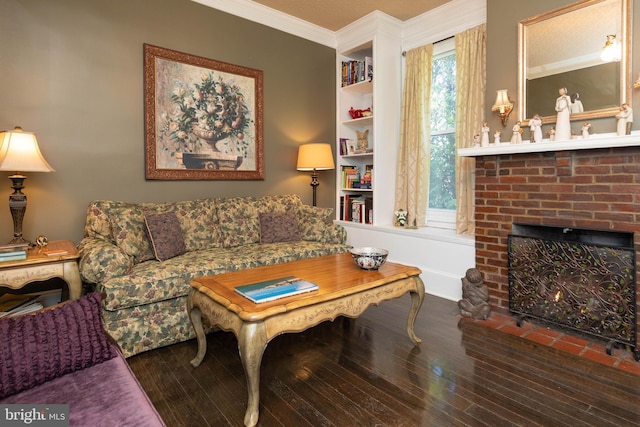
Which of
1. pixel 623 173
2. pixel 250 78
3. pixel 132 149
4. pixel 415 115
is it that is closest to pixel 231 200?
pixel 132 149

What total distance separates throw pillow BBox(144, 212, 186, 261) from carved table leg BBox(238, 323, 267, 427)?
136 centimetres

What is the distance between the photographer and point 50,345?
3.90 ft

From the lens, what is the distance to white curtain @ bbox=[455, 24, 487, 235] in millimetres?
3399

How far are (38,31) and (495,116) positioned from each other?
3573 millimetres

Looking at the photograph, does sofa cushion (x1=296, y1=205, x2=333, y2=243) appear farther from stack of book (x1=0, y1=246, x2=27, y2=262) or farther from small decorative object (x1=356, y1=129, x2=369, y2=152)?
stack of book (x1=0, y1=246, x2=27, y2=262)

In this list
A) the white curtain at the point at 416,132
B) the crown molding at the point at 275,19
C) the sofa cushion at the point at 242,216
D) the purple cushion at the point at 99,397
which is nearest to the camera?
the purple cushion at the point at 99,397

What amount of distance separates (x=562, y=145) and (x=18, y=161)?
11.4 feet

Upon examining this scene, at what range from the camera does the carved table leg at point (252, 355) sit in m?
1.54

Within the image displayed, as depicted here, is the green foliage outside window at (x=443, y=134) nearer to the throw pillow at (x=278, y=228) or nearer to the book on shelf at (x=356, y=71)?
the book on shelf at (x=356, y=71)

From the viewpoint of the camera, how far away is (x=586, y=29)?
2.58 metres

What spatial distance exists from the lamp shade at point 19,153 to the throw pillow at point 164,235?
730 mm

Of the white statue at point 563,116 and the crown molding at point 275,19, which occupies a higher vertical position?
the crown molding at point 275,19

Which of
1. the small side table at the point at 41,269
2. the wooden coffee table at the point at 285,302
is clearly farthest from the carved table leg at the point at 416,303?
the small side table at the point at 41,269

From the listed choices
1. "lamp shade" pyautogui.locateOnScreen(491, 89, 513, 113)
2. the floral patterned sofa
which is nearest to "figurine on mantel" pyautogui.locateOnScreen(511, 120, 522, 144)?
"lamp shade" pyautogui.locateOnScreen(491, 89, 513, 113)
